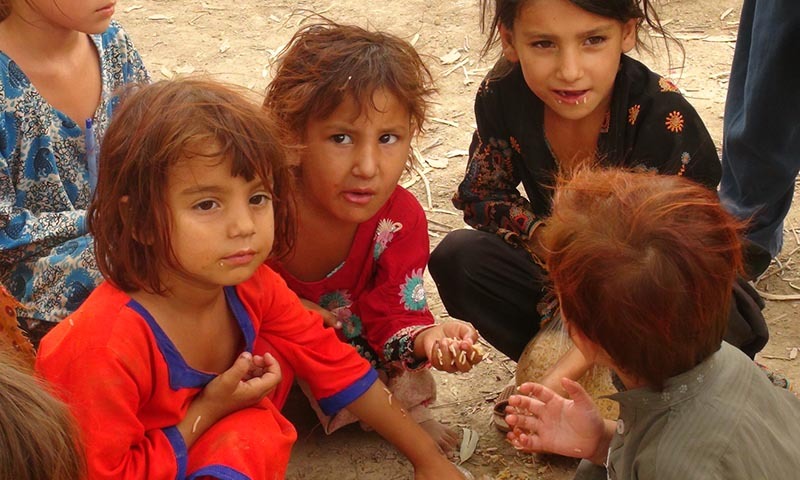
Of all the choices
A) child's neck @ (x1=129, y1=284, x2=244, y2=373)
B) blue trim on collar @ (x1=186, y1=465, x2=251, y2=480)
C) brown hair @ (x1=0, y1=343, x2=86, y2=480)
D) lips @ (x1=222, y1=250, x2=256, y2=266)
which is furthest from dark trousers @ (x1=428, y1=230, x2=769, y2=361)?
brown hair @ (x1=0, y1=343, x2=86, y2=480)

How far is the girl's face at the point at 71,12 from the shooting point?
2633 mm

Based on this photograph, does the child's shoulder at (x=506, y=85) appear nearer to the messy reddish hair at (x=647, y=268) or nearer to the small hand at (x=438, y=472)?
the messy reddish hair at (x=647, y=268)

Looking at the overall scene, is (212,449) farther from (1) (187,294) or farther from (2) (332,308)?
(2) (332,308)

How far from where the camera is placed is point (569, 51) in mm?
2764

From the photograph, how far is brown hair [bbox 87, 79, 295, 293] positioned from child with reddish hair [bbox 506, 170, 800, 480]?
0.70m

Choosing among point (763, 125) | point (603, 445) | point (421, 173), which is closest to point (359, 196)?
point (603, 445)

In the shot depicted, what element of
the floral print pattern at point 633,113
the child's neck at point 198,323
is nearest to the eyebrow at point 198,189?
the child's neck at point 198,323

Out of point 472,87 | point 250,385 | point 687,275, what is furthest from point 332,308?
point 472,87

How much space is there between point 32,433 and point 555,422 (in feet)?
4.04

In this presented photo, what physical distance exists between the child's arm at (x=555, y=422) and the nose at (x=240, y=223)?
0.71 meters

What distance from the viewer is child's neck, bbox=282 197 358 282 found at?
2885mm

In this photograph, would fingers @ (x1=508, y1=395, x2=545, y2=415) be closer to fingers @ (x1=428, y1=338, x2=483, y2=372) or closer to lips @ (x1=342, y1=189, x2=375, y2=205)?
fingers @ (x1=428, y1=338, x2=483, y2=372)

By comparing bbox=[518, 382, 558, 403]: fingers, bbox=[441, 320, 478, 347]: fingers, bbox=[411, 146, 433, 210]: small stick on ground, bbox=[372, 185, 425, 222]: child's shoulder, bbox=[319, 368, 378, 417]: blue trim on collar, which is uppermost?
bbox=[372, 185, 425, 222]: child's shoulder

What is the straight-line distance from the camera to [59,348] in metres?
2.20
